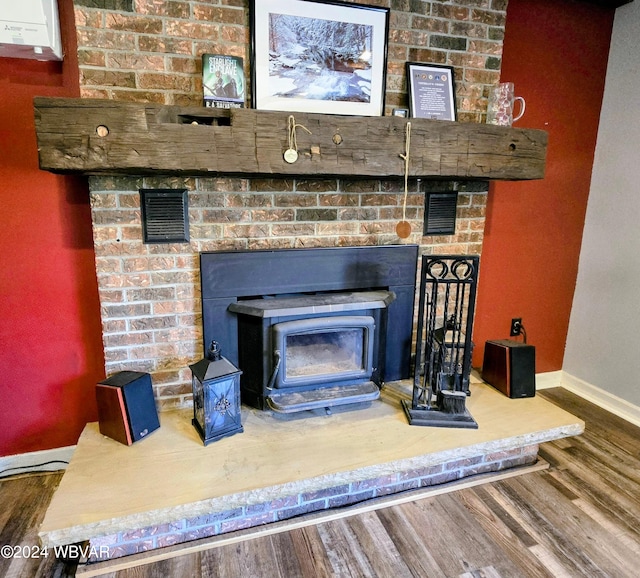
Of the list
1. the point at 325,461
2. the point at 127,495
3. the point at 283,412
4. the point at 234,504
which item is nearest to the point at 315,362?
the point at 283,412

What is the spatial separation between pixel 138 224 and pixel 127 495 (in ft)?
3.36

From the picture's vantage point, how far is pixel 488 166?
1892mm

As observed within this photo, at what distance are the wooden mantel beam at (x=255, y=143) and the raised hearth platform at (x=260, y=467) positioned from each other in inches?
42.0

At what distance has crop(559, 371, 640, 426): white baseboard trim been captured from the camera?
2.59 m

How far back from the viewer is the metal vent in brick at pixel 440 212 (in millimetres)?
2168

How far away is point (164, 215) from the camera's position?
5.93ft

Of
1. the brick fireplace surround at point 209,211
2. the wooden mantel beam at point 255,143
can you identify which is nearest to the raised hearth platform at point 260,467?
the brick fireplace surround at point 209,211

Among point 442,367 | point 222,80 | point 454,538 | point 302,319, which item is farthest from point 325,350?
point 222,80

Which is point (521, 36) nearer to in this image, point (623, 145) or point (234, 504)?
point (623, 145)

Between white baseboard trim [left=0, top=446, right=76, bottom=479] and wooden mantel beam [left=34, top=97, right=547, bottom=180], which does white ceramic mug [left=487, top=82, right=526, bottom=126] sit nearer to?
wooden mantel beam [left=34, top=97, right=547, bottom=180]

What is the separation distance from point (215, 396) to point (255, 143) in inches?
39.0

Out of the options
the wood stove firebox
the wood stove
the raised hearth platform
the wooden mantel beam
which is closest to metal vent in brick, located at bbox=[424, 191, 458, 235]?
the wood stove firebox

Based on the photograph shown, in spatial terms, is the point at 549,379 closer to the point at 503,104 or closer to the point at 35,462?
the point at 503,104

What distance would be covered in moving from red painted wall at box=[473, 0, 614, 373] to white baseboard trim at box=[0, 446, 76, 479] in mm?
2304
